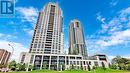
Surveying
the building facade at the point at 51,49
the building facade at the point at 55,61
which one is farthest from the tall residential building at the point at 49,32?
the building facade at the point at 55,61

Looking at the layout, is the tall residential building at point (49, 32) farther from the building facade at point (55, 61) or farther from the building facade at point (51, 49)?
the building facade at point (55, 61)

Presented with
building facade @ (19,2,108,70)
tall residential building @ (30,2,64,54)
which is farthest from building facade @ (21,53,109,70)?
tall residential building @ (30,2,64,54)

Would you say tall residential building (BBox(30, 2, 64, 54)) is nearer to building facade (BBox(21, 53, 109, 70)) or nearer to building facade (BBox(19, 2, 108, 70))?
Answer: building facade (BBox(19, 2, 108, 70))

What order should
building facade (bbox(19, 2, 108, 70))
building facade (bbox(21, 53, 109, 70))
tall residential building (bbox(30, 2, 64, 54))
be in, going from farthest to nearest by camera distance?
tall residential building (bbox(30, 2, 64, 54))
building facade (bbox(19, 2, 108, 70))
building facade (bbox(21, 53, 109, 70))

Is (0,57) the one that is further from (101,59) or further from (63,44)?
(101,59)

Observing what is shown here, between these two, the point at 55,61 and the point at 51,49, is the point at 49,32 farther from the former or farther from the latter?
the point at 55,61

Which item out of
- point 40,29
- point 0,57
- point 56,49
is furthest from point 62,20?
point 0,57

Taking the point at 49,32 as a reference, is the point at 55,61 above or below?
below

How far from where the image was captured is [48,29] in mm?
164250

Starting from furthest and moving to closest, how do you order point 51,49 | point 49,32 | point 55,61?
point 49,32
point 51,49
point 55,61

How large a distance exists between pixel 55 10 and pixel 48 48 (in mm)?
47113

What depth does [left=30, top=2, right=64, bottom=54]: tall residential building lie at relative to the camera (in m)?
151

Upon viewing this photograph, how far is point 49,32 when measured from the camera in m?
162

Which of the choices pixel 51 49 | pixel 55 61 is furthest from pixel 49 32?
pixel 55 61
